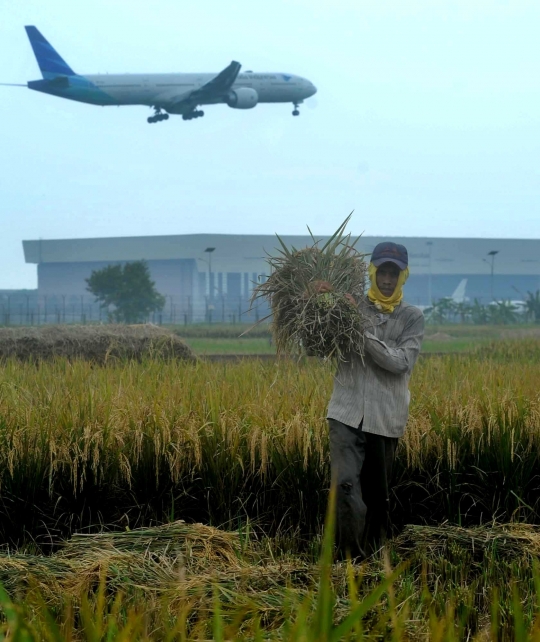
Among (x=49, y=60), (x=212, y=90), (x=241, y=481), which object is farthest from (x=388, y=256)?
(x=49, y=60)

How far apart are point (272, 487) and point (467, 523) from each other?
117 cm

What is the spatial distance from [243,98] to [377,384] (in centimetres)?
4581

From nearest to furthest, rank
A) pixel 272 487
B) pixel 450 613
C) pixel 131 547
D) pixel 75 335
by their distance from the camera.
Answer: pixel 450 613 → pixel 131 547 → pixel 272 487 → pixel 75 335

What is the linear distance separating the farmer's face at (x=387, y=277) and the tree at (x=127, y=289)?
4707cm

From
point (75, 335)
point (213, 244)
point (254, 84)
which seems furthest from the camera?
point (213, 244)

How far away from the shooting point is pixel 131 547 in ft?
13.5

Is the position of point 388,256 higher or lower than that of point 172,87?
lower

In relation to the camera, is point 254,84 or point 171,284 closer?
point 254,84

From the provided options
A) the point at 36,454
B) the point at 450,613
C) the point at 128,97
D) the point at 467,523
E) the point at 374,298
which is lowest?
the point at 467,523

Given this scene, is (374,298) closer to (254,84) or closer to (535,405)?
(535,405)

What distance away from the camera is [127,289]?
2024 inches

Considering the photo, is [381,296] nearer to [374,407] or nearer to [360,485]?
[374,407]

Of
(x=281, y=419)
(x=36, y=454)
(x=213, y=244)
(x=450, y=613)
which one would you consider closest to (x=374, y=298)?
(x=281, y=419)

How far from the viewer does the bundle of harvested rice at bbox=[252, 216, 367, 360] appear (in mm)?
4445
